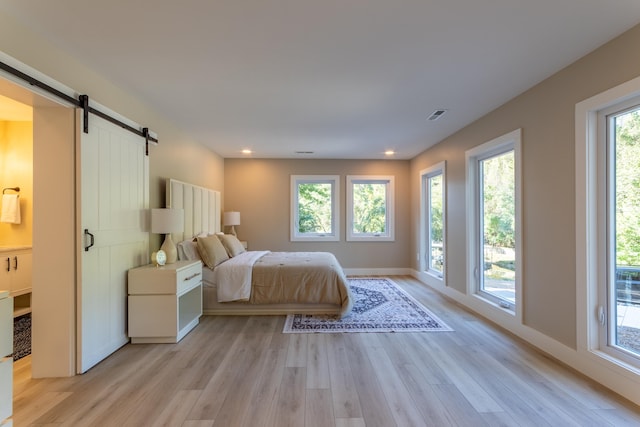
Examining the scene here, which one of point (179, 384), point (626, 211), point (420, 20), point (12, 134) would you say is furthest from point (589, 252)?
point (12, 134)

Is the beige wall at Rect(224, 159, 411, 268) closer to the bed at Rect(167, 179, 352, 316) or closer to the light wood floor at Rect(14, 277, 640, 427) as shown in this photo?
the bed at Rect(167, 179, 352, 316)

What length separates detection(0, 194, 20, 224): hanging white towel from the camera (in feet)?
11.8

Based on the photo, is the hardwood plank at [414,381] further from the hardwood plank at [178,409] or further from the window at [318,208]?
the window at [318,208]

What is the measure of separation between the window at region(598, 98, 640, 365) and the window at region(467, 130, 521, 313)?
32.9 inches

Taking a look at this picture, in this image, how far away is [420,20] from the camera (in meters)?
1.90

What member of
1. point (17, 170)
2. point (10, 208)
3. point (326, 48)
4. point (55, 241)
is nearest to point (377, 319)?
point (326, 48)

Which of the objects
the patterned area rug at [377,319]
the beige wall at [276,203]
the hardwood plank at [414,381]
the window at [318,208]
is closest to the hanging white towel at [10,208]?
the beige wall at [276,203]

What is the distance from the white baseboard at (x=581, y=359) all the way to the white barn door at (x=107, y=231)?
3.88 m

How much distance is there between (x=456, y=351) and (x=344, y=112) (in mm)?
2757

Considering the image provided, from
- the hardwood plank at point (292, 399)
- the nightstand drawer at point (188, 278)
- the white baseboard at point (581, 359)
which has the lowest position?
the hardwood plank at point (292, 399)


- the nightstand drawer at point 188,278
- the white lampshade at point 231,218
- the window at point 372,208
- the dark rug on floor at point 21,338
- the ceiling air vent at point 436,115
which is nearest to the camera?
the dark rug on floor at point 21,338

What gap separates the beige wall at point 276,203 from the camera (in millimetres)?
6211

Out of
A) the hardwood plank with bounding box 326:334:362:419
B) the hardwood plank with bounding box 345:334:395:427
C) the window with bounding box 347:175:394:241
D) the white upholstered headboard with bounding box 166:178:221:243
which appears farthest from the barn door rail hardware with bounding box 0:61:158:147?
the window with bounding box 347:175:394:241

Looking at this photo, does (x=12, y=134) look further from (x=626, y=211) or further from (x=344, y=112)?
(x=626, y=211)
